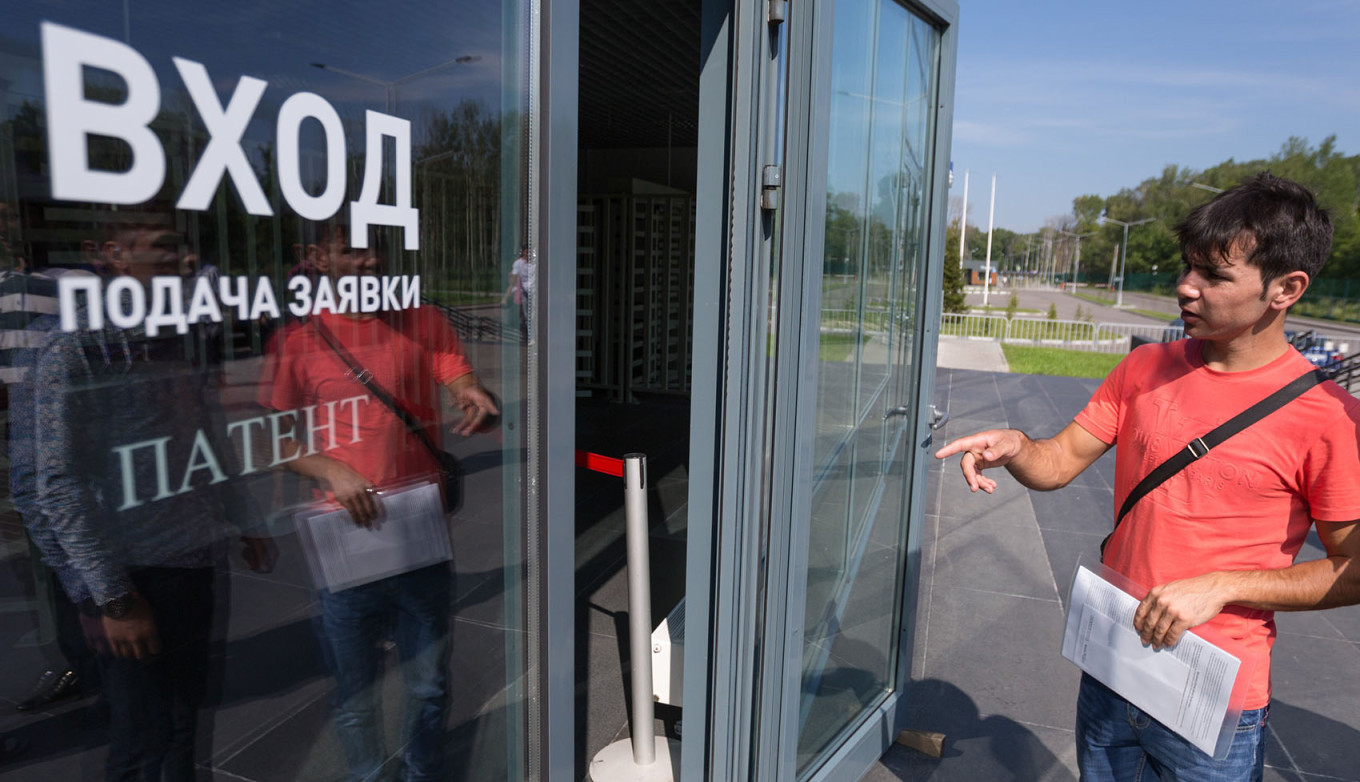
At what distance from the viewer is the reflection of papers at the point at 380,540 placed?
3.99ft

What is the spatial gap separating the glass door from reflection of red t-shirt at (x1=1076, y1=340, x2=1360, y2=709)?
2.62ft

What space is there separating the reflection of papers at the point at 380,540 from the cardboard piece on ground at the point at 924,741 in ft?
7.88

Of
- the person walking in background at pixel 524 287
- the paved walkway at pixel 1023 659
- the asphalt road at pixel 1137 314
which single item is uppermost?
the person walking in background at pixel 524 287

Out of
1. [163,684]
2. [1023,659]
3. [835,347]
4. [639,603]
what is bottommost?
[1023,659]

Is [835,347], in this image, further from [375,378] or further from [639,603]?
[375,378]

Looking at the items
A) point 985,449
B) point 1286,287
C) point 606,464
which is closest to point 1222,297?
point 1286,287

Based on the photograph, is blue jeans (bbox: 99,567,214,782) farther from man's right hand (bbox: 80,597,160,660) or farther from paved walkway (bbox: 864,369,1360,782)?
paved walkway (bbox: 864,369,1360,782)

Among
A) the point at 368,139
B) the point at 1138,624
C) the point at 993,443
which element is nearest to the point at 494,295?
the point at 368,139

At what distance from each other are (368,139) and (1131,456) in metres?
1.64

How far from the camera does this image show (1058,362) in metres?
17.0

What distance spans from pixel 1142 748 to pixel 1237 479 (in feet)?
2.05

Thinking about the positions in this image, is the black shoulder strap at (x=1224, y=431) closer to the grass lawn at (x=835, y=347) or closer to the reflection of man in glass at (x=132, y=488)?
the grass lawn at (x=835, y=347)

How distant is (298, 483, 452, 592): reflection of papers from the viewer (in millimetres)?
1217

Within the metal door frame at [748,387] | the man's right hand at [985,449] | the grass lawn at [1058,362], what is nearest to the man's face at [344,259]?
the metal door frame at [748,387]
